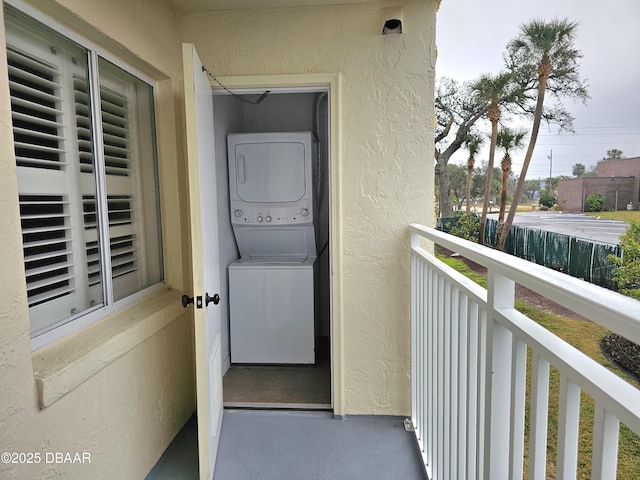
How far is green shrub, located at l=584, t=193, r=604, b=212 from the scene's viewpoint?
1095 millimetres

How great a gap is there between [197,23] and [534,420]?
8.51 feet

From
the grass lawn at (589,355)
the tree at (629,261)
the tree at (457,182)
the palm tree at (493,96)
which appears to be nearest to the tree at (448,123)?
the tree at (457,182)

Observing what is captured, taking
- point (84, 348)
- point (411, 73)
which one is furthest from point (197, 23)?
point (84, 348)

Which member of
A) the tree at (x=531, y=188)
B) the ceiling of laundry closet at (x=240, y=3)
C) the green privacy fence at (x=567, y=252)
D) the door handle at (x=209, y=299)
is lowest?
the door handle at (x=209, y=299)

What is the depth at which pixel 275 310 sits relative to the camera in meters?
3.31

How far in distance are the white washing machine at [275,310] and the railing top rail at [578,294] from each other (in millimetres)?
2305

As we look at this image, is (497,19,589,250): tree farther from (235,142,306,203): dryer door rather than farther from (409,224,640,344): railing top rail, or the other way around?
(235,142,306,203): dryer door

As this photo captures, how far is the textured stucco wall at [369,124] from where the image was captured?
2324mm

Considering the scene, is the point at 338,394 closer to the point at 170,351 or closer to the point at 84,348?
the point at 170,351

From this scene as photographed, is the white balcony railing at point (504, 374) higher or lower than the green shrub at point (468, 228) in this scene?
lower

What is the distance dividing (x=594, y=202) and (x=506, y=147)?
2.15ft

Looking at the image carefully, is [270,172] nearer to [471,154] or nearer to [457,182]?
[457,182]

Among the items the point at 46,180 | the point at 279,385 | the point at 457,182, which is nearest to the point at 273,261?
the point at 279,385

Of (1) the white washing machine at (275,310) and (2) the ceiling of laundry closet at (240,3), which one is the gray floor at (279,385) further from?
(2) the ceiling of laundry closet at (240,3)
